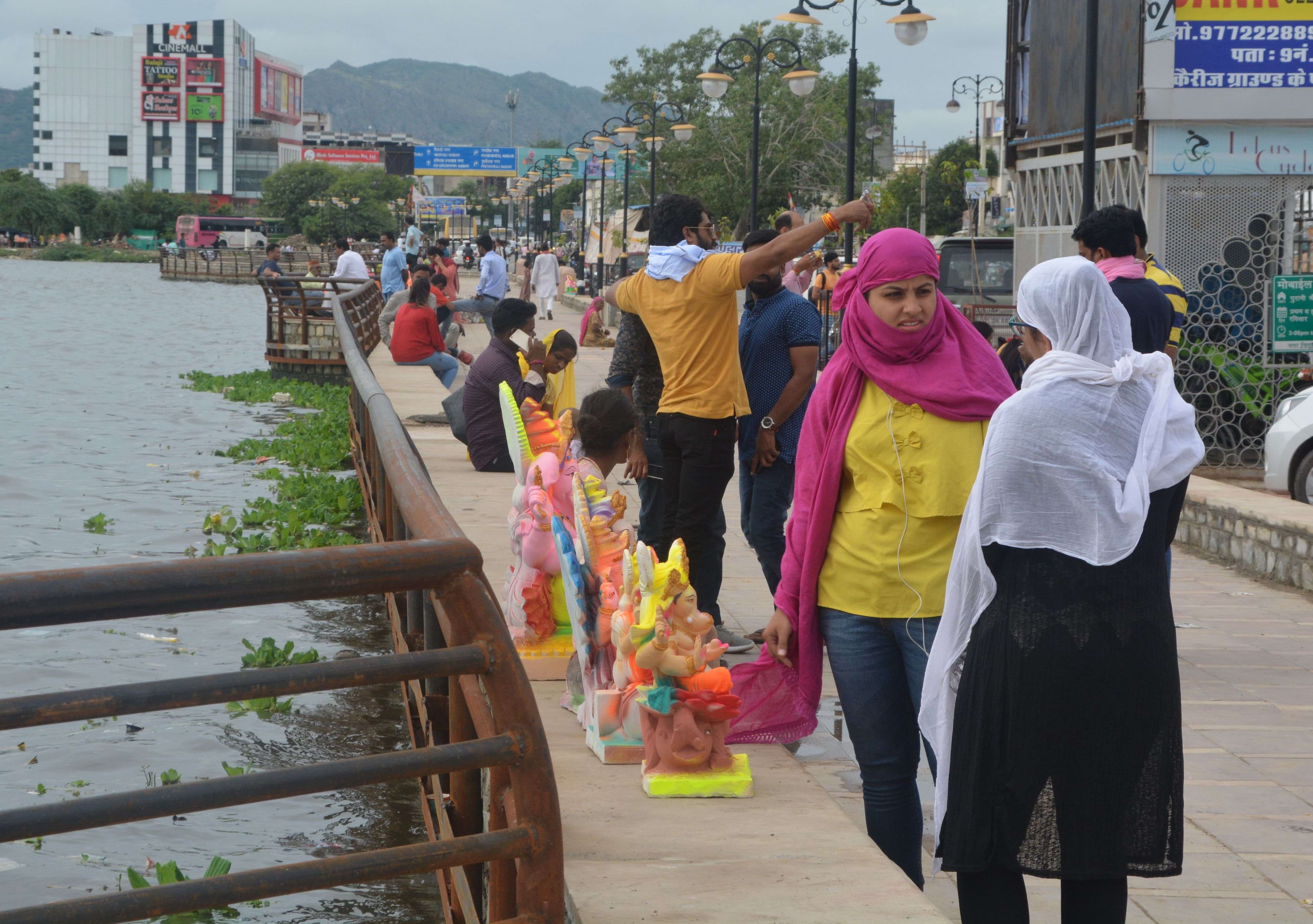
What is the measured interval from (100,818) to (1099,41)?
48.0 ft

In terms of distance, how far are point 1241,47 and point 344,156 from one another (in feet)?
575

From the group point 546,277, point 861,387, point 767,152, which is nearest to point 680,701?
point 861,387

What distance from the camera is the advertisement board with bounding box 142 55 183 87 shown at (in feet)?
574

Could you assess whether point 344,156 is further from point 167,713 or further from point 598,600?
point 598,600

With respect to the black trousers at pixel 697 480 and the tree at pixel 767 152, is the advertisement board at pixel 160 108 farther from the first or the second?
the black trousers at pixel 697 480

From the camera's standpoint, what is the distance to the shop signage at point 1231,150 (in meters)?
13.1

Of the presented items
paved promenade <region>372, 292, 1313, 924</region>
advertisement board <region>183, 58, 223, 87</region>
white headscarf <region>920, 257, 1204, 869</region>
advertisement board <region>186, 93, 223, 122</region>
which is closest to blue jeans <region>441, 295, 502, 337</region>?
paved promenade <region>372, 292, 1313, 924</region>

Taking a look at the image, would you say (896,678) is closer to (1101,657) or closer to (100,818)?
(1101,657)

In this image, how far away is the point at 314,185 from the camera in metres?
128

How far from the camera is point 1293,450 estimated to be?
9938mm

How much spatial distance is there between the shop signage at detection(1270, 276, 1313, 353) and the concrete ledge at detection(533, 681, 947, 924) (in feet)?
27.5

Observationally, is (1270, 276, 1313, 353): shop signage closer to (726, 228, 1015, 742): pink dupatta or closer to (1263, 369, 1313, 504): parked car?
(1263, 369, 1313, 504): parked car

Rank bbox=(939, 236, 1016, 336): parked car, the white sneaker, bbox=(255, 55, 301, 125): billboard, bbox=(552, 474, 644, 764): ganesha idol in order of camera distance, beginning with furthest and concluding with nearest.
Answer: bbox=(255, 55, 301, 125): billboard, bbox=(939, 236, 1016, 336): parked car, the white sneaker, bbox=(552, 474, 644, 764): ganesha idol

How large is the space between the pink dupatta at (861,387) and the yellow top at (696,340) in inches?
73.6
